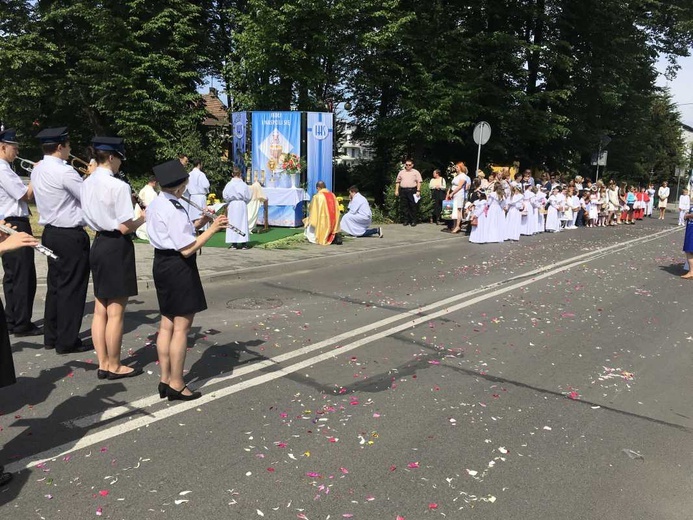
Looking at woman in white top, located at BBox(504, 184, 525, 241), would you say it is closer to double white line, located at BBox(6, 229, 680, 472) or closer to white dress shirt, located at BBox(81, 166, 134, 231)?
double white line, located at BBox(6, 229, 680, 472)

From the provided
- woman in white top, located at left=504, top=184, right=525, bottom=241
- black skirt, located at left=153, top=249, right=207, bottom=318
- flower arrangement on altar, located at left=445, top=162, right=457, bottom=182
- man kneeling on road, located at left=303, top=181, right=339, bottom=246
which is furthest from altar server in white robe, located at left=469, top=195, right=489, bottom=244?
black skirt, located at left=153, top=249, right=207, bottom=318

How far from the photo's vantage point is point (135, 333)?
639 centimetres

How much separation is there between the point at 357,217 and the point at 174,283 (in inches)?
444

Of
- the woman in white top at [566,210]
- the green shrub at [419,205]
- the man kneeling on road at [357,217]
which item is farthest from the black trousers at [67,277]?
the woman in white top at [566,210]

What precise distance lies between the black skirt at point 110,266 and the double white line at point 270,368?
1.00 metres

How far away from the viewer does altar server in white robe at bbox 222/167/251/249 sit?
40.0 feet

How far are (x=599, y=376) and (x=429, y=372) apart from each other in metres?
1.63

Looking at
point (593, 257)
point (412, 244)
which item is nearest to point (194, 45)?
point (412, 244)

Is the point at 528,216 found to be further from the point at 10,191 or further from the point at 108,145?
the point at 108,145

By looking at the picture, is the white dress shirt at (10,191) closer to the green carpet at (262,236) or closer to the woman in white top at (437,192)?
the green carpet at (262,236)

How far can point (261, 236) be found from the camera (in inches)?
579

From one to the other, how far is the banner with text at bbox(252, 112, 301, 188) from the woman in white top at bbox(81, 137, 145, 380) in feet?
39.1

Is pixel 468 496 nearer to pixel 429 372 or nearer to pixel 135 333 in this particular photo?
pixel 429 372

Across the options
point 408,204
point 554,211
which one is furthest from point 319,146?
point 554,211
